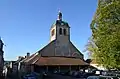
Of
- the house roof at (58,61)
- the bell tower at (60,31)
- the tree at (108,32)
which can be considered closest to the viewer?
the tree at (108,32)

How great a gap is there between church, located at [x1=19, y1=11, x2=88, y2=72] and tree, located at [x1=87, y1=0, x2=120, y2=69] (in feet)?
144

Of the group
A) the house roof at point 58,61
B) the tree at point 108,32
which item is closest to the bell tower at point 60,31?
A: the house roof at point 58,61

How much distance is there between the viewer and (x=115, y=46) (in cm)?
2202

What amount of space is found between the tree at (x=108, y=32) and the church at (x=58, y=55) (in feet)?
144

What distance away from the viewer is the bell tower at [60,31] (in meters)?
78.6

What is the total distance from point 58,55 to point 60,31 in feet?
24.6

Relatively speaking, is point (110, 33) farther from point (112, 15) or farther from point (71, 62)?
point (71, 62)

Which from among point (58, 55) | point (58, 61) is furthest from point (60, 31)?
point (58, 61)

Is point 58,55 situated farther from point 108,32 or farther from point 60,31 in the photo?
point 108,32

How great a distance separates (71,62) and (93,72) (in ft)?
47.0

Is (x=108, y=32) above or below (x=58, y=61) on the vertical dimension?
above

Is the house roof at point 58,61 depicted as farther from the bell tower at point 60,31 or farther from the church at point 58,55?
the bell tower at point 60,31

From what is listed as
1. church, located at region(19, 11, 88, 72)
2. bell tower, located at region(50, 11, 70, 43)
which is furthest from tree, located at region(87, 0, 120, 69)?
bell tower, located at region(50, 11, 70, 43)

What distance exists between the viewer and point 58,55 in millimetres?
78250
